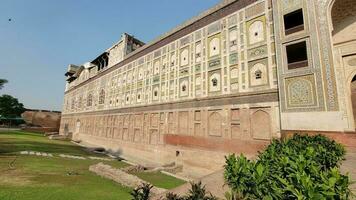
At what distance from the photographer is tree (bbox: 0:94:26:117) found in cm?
6006

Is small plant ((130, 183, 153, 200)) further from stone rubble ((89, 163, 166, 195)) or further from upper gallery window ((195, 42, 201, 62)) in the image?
upper gallery window ((195, 42, 201, 62))

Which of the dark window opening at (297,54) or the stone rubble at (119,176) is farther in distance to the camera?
the dark window opening at (297,54)

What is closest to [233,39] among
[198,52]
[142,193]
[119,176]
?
[198,52]

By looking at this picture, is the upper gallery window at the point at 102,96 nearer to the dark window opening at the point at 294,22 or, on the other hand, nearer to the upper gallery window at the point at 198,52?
the upper gallery window at the point at 198,52

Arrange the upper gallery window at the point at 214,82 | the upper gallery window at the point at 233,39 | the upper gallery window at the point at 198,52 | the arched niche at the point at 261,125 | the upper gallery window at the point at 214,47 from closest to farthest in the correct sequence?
the arched niche at the point at 261,125, the upper gallery window at the point at 233,39, the upper gallery window at the point at 214,82, the upper gallery window at the point at 214,47, the upper gallery window at the point at 198,52

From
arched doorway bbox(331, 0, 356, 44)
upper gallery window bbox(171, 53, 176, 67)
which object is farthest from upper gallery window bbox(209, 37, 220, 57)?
arched doorway bbox(331, 0, 356, 44)

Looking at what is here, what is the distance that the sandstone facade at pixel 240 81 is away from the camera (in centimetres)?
1097

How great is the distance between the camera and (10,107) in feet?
198

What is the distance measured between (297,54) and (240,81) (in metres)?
3.79

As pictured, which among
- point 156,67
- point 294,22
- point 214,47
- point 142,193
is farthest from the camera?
point 156,67

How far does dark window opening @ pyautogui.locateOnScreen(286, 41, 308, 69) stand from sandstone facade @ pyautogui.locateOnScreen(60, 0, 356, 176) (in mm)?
61

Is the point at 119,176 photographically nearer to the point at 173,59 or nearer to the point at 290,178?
the point at 290,178

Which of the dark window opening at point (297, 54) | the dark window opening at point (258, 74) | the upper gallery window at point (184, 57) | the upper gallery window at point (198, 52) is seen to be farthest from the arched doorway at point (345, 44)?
the upper gallery window at point (184, 57)

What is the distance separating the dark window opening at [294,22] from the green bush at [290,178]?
24.9 ft
